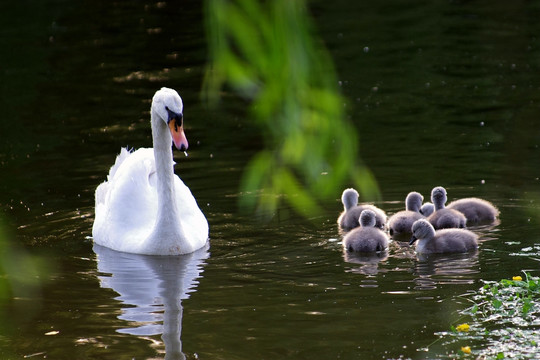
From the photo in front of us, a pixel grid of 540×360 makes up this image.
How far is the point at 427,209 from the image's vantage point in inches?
460

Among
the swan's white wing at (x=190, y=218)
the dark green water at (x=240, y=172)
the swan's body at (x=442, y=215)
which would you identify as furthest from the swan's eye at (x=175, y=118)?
the swan's body at (x=442, y=215)

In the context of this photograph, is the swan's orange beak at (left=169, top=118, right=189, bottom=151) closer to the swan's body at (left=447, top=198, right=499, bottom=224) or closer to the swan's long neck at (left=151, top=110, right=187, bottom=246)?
the swan's long neck at (left=151, top=110, right=187, bottom=246)

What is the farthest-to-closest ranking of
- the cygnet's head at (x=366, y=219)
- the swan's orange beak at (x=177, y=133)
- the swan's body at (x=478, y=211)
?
1. the swan's body at (x=478, y=211)
2. the cygnet's head at (x=366, y=219)
3. the swan's orange beak at (x=177, y=133)

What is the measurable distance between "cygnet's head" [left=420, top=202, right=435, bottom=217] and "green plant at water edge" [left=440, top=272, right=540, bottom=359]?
2572 mm

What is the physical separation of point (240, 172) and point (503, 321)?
6139 millimetres

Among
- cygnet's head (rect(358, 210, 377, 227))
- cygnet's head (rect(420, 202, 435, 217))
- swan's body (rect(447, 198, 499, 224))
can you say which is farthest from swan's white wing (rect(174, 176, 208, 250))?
swan's body (rect(447, 198, 499, 224))

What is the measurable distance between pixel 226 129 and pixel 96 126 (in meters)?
2.17

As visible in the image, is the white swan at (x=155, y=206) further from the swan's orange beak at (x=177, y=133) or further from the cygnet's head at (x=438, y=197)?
the cygnet's head at (x=438, y=197)

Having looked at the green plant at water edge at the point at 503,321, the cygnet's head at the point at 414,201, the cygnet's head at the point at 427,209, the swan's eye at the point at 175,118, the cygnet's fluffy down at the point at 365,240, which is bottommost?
the green plant at water edge at the point at 503,321

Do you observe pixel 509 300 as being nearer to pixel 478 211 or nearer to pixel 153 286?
pixel 478 211

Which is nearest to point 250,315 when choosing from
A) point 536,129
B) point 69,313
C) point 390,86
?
point 69,313

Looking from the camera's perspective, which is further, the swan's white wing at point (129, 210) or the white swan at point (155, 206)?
the swan's white wing at point (129, 210)

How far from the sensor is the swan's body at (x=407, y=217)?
441 inches

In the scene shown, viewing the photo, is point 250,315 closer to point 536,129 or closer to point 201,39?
point 536,129
